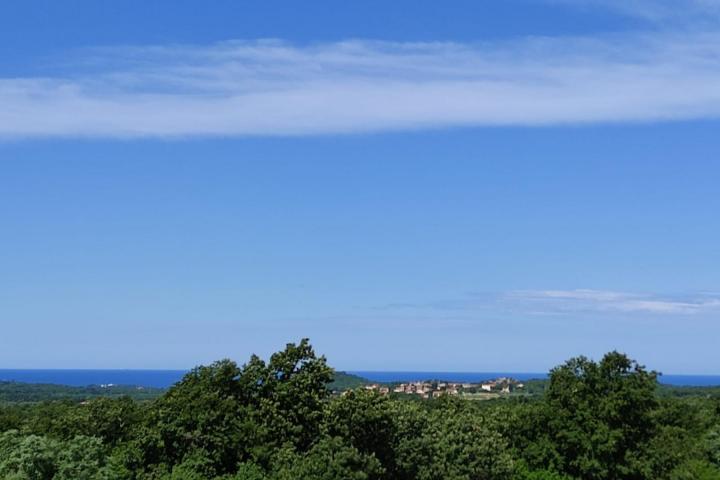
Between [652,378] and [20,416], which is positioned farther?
[20,416]

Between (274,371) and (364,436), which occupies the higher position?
(274,371)

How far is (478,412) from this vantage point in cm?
6016

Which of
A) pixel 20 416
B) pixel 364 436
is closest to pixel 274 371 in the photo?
pixel 364 436

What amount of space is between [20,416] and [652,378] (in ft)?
148

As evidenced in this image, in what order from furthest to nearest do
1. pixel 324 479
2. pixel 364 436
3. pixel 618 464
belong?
pixel 618 464, pixel 364 436, pixel 324 479

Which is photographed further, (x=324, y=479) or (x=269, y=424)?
(x=269, y=424)

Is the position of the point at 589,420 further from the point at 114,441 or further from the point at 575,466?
the point at 114,441

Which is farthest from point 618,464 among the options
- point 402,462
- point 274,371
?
point 274,371

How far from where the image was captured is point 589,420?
52094mm

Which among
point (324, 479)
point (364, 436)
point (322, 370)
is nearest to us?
point (324, 479)

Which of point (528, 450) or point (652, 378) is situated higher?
point (652, 378)

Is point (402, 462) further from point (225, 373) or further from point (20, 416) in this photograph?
point (20, 416)

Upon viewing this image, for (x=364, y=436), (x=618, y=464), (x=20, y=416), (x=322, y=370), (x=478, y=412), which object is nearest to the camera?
(x=364, y=436)

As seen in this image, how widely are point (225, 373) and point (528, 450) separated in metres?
18.7
